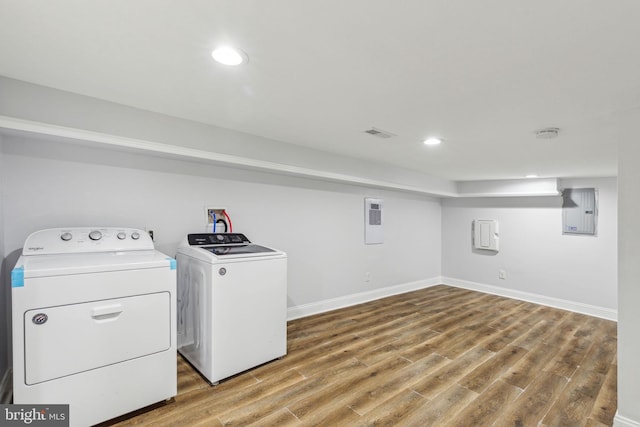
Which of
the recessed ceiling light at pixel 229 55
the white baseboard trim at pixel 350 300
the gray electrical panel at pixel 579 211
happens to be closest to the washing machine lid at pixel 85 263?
the recessed ceiling light at pixel 229 55

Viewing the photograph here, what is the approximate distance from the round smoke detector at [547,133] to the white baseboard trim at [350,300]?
296cm

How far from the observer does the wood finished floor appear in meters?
2.01

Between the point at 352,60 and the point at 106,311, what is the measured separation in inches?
76.7

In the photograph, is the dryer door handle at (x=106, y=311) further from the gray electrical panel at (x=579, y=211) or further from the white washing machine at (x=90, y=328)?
the gray electrical panel at (x=579, y=211)

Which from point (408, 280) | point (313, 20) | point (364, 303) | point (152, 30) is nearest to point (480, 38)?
point (313, 20)

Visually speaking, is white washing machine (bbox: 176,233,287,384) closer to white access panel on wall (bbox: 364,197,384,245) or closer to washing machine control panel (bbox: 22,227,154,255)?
washing machine control panel (bbox: 22,227,154,255)

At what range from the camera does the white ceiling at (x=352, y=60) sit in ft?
3.81

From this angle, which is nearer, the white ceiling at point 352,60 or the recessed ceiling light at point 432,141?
the white ceiling at point 352,60

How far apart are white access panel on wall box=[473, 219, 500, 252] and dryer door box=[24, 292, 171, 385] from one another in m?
5.29

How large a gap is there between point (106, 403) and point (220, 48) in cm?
207

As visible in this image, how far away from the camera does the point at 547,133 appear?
2.48m

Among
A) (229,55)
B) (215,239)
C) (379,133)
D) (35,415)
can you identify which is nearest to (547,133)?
(379,133)

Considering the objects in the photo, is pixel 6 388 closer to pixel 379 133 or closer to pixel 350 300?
pixel 379 133

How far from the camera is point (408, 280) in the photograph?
5.46 metres
